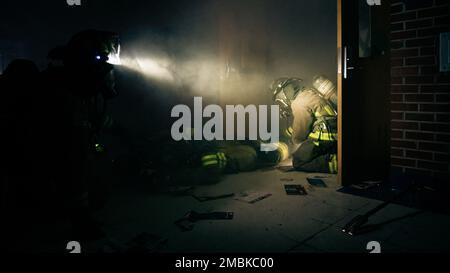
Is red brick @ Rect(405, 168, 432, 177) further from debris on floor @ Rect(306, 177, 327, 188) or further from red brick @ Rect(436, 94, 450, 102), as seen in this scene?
debris on floor @ Rect(306, 177, 327, 188)

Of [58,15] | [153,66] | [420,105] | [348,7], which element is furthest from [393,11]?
[58,15]

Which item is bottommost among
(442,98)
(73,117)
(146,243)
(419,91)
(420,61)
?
(146,243)

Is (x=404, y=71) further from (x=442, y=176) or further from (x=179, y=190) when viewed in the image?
(x=179, y=190)

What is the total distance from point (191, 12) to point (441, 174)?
6171 mm

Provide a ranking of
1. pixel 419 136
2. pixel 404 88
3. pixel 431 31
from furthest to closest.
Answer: pixel 404 88 < pixel 419 136 < pixel 431 31

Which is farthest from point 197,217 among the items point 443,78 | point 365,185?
point 443,78

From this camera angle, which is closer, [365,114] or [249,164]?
[365,114]

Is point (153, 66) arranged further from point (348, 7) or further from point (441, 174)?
point (441, 174)

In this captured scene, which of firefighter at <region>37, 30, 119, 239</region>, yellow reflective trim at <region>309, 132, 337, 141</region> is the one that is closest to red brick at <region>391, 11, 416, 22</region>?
yellow reflective trim at <region>309, 132, 337, 141</region>

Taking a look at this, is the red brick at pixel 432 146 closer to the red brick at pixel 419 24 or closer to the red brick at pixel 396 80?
→ the red brick at pixel 396 80

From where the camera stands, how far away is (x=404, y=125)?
163 inches

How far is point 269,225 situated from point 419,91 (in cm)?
257

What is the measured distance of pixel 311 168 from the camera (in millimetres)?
5559
